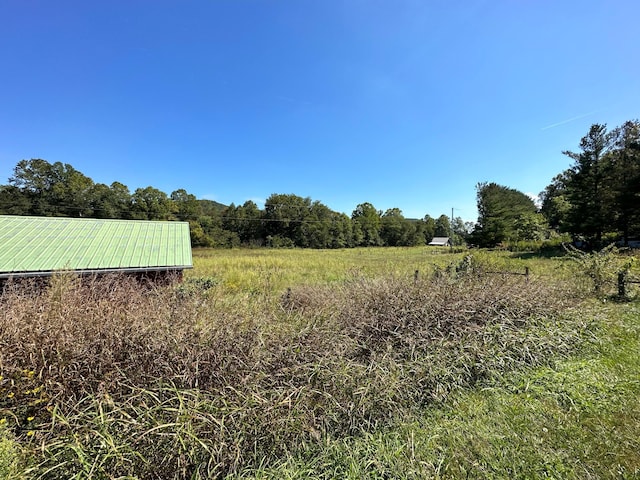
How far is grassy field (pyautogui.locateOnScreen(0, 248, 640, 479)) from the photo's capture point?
208 centimetres

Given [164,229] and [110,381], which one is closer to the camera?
[110,381]

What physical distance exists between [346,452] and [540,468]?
65.7 inches

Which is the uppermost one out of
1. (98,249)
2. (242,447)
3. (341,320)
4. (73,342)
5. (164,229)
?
(164,229)

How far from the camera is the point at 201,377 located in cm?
269

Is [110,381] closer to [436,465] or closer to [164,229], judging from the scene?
[436,465]

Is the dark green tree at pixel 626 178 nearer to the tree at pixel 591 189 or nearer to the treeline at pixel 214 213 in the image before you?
the tree at pixel 591 189

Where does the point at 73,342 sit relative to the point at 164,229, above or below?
below

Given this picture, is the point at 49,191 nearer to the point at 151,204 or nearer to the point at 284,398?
the point at 151,204

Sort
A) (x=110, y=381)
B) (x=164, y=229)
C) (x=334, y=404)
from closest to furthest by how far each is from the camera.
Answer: (x=110, y=381) < (x=334, y=404) < (x=164, y=229)

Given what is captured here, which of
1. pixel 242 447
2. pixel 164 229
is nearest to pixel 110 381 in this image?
pixel 242 447

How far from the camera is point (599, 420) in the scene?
2.97 m

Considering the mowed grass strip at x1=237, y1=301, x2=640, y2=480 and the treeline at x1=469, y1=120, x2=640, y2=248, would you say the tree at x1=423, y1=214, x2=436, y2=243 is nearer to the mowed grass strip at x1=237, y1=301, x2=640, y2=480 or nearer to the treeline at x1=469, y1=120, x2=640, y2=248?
the treeline at x1=469, y1=120, x2=640, y2=248

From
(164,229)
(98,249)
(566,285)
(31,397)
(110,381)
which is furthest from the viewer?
(164,229)

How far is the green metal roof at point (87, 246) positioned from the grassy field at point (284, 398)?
234 inches
